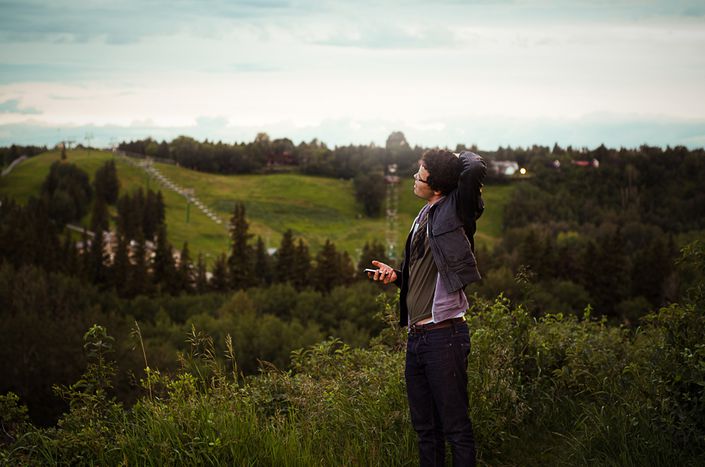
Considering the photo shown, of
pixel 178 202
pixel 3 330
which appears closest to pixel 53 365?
pixel 3 330

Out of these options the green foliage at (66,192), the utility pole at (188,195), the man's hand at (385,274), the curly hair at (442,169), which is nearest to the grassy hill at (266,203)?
the utility pole at (188,195)

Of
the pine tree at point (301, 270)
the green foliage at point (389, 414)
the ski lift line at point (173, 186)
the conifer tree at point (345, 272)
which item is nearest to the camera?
the green foliage at point (389, 414)

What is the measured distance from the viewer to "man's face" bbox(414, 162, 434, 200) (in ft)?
15.3

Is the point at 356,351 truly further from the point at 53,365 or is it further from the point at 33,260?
the point at 33,260

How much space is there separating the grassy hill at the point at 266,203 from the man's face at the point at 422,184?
126 metres

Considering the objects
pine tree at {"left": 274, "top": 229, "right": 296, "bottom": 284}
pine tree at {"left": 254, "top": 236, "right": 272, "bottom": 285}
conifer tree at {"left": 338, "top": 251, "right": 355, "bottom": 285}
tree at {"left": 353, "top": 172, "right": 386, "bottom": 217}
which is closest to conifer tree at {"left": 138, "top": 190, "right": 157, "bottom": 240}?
pine tree at {"left": 254, "top": 236, "right": 272, "bottom": 285}

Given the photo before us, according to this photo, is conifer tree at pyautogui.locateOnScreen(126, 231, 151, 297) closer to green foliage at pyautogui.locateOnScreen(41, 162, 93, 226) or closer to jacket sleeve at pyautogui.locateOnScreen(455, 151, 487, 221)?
green foliage at pyautogui.locateOnScreen(41, 162, 93, 226)

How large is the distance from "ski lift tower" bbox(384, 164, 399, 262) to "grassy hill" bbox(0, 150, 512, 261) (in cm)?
157

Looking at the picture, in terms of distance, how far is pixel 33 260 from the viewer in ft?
279

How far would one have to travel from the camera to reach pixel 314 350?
295 inches

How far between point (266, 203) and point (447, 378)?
6706 inches

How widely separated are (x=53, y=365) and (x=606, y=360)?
42882mm

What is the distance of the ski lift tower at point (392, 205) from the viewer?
140 metres

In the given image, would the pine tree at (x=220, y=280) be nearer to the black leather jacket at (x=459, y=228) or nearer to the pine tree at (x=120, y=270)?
the pine tree at (x=120, y=270)
